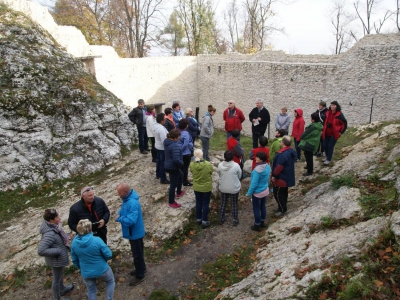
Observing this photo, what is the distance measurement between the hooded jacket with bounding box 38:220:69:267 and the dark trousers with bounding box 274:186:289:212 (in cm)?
415

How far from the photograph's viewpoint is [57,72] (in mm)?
10695

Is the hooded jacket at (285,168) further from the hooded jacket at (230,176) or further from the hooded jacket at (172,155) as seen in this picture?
the hooded jacket at (172,155)

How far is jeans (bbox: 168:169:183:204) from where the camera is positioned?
641 centimetres

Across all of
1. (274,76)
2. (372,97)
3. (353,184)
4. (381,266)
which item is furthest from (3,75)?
(372,97)

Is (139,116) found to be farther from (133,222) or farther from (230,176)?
(133,222)

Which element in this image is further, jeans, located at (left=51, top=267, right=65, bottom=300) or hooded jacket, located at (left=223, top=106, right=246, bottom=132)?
hooded jacket, located at (left=223, top=106, right=246, bottom=132)

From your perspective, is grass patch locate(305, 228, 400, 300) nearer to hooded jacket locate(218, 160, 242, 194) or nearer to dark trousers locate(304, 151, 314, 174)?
hooded jacket locate(218, 160, 242, 194)

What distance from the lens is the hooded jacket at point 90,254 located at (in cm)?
401

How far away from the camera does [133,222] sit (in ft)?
15.2

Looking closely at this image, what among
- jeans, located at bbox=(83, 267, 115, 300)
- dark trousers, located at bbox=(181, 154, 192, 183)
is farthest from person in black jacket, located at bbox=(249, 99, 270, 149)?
jeans, located at bbox=(83, 267, 115, 300)

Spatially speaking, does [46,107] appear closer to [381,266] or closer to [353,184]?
[353,184]

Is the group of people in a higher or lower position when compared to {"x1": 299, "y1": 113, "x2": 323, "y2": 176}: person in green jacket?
lower

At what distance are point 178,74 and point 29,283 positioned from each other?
1842cm

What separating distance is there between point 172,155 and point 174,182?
67cm
